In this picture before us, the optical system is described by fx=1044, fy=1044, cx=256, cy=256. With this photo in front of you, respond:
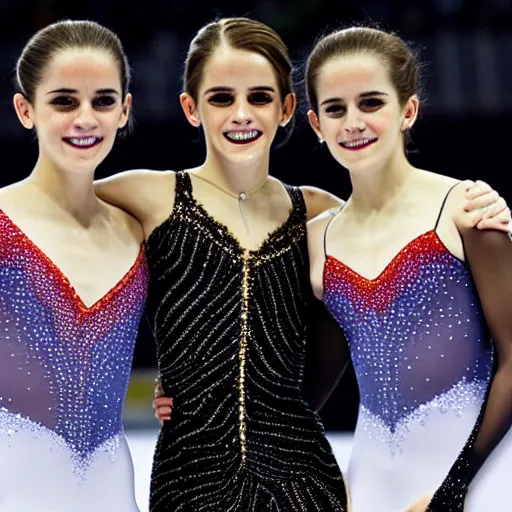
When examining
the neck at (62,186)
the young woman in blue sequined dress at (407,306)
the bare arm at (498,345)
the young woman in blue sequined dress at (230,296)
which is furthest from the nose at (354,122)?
the neck at (62,186)

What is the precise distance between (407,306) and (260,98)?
2.00ft

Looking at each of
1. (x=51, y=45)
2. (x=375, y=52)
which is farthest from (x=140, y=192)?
(x=375, y=52)

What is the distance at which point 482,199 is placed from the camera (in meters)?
Result: 2.15

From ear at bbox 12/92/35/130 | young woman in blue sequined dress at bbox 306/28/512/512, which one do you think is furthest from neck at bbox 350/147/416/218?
ear at bbox 12/92/35/130

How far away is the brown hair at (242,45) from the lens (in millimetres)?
2426

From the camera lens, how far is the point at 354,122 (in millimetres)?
2270

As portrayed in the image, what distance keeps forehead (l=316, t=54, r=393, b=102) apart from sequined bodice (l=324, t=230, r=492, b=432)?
1.17 ft

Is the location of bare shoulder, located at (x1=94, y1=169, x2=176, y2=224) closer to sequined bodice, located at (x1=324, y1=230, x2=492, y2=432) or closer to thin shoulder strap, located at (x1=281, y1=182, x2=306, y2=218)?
thin shoulder strap, located at (x1=281, y1=182, x2=306, y2=218)

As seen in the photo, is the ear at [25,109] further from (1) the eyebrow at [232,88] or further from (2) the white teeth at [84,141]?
(1) the eyebrow at [232,88]

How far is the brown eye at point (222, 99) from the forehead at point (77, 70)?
261mm

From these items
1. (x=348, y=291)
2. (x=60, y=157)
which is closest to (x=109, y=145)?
(x=60, y=157)

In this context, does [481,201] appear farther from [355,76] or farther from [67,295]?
[67,295]

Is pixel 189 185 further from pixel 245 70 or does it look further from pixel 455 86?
pixel 455 86

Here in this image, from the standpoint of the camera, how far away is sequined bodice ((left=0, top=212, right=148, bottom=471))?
2.13m
